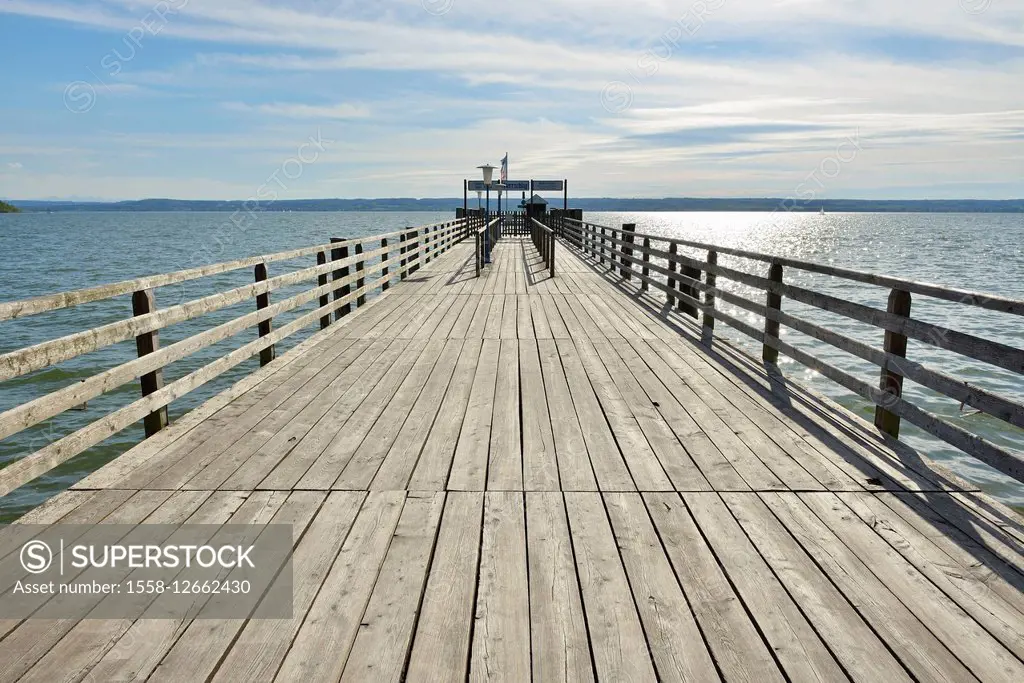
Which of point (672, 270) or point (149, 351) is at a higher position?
point (672, 270)

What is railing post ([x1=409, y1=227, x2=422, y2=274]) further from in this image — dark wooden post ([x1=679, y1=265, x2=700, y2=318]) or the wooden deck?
the wooden deck

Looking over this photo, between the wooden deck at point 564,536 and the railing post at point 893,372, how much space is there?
0.14 meters

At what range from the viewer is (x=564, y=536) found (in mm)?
3328

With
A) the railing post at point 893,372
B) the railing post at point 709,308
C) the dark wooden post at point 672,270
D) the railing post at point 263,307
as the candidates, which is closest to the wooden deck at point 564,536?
the railing post at point 893,372

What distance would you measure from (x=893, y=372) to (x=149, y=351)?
4967mm

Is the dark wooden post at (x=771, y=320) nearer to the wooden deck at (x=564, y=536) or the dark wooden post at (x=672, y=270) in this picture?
the wooden deck at (x=564, y=536)

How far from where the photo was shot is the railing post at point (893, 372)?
4.75m

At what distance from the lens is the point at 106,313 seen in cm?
2058

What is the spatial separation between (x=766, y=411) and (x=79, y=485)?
4.62 metres

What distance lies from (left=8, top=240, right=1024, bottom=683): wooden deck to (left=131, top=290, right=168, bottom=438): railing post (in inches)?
6.4

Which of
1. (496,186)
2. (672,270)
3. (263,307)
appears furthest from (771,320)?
(496,186)

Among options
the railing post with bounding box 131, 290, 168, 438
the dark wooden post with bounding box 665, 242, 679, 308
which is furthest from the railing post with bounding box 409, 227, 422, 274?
the railing post with bounding box 131, 290, 168, 438

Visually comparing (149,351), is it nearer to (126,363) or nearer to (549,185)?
(126,363)

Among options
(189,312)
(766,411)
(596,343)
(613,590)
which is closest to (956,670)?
(613,590)
